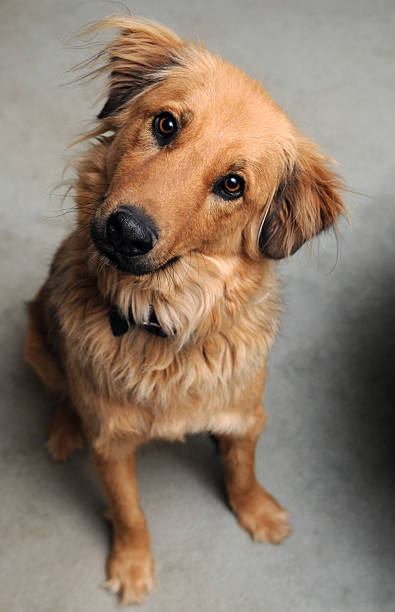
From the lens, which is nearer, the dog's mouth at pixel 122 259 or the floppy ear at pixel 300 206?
the dog's mouth at pixel 122 259

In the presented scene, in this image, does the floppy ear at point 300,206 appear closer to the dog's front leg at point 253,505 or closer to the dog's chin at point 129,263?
the dog's chin at point 129,263

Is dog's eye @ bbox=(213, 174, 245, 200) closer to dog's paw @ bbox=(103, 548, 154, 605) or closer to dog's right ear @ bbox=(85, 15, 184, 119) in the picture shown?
dog's right ear @ bbox=(85, 15, 184, 119)

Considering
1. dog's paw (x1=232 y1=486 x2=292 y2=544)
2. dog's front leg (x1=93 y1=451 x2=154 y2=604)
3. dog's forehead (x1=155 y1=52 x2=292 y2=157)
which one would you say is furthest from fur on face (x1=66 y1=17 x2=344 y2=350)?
dog's paw (x1=232 y1=486 x2=292 y2=544)

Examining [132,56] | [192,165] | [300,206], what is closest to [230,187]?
[192,165]

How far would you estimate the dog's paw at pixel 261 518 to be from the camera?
103 inches

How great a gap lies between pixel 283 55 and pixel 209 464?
7.80 ft

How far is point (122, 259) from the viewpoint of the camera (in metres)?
1.75

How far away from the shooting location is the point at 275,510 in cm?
264

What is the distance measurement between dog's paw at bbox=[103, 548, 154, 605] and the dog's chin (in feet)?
3.98

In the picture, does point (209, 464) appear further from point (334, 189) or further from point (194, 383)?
point (334, 189)

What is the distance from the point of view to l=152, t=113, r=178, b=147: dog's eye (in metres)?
1.79

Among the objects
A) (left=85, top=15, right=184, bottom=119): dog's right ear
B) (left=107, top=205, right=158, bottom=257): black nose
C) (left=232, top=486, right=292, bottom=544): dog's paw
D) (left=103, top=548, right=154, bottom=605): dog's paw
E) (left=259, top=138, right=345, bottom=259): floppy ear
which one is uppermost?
(left=85, top=15, right=184, bottom=119): dog's right ear

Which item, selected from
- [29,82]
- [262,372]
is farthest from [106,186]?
[29,82]

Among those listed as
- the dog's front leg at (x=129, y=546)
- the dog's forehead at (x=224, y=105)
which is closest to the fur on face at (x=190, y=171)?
the dog's forehead at (x=224, y=105)
